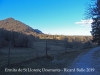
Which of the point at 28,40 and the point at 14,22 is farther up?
the point at 14,22

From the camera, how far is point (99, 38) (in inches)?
2115

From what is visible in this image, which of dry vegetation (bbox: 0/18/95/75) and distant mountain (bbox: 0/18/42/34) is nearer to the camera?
dry vegetation (bbox: 0/18/95/75)

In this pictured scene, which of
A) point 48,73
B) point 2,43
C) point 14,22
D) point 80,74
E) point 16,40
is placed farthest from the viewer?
point 14,22

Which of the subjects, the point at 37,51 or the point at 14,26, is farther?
the point at 14,26

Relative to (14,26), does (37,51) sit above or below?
below

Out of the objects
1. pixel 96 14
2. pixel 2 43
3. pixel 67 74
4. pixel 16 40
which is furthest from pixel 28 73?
pixel 16 40

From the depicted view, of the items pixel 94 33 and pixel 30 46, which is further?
pixel 30 46

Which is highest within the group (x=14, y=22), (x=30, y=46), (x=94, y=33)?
(x=14, y=22)

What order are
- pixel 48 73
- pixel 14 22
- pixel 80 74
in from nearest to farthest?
pixel 80 74 < pixel 48 73 < pixel 14 22

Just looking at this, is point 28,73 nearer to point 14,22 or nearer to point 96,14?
point 96,14

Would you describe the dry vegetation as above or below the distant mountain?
below

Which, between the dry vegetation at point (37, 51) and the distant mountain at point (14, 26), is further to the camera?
the distant mountain at point (14, 26)

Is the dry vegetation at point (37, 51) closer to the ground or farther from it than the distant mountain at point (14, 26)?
closer to the ground

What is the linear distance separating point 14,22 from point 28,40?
282 feet
